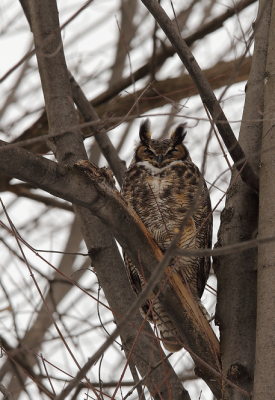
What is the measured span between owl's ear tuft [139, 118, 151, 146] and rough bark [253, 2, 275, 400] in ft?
3.83

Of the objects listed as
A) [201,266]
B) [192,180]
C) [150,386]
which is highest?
[192,180]

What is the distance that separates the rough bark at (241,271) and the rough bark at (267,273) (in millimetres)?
73

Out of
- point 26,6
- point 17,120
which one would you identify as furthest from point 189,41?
point 17,120

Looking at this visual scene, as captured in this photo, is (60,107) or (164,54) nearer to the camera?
(60,107)

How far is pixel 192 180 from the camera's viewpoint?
2.87m

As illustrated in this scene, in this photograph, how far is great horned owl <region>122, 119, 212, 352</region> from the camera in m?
2.71

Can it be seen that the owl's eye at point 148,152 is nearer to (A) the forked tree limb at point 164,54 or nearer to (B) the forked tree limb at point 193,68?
(A) the forked tree limb at point 164,54

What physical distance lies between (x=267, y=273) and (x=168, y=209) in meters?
1.01

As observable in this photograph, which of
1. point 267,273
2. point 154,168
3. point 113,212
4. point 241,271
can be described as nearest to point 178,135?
point 154,168

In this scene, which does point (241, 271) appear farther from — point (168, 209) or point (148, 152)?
point (148, 152)

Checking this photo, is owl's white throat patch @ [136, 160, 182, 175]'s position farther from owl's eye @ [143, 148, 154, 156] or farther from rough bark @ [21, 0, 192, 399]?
rough bark @ [21, 0, 192, 399]

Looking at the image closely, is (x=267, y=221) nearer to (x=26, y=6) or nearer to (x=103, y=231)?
(x=103, y=231)

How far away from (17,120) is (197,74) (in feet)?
8.34

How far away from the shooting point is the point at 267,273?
1.82 m
